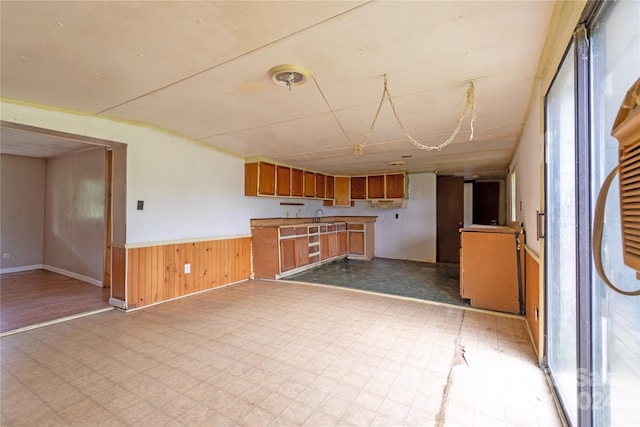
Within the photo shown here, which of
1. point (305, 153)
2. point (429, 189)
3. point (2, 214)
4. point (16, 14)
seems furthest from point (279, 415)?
point (2, 214)

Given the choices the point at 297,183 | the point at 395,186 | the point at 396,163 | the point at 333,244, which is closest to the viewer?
the point at 396,163

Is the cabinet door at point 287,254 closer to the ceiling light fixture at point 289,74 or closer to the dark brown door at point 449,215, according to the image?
the ceiling light fixture at point 289,74

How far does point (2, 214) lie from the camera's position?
512 centimetres

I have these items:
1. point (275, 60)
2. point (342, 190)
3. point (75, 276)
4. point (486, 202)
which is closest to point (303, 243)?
point (342, 190)

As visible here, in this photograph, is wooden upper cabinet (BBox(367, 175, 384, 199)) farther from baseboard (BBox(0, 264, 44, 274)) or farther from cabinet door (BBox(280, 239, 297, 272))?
baseboard (BBox(0, 264, 44, 274))

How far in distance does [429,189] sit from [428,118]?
3.75m

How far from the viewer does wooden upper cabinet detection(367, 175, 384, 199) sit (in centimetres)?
626

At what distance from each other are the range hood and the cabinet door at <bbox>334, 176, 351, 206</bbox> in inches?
22.6

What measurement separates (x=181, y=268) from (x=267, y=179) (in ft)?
6.48

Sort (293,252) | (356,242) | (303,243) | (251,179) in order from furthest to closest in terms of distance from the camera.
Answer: (356,242)
(303,243)
(293,252)
(251,179)

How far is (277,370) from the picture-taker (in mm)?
1979

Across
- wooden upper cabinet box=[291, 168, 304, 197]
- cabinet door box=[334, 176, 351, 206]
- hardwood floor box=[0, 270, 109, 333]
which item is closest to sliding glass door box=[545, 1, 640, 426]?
wooden upper cabinet box=[291, 168, 304, 197]

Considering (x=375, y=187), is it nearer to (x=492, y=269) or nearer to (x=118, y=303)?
(x=492, y=269)

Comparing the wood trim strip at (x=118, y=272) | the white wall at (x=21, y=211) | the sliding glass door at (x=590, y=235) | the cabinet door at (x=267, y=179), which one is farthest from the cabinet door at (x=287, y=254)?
the white wall at (x=21, y=211)
